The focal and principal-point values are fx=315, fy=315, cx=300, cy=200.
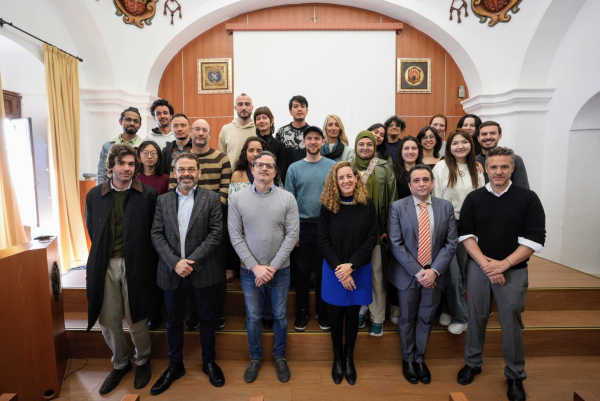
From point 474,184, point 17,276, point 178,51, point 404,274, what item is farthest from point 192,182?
point 178,51

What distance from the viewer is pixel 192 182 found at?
2.27 meters


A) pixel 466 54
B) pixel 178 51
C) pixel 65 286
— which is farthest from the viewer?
pixel 178 51

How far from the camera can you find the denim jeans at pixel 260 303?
2389 millimetres

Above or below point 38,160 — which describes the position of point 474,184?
below

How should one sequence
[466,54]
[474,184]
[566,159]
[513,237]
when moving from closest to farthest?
[513,237] → [474,184] → [566,159] → [466,54]

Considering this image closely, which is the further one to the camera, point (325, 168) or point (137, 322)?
point (325, 168)

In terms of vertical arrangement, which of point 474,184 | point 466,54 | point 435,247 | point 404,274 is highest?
point 466,54

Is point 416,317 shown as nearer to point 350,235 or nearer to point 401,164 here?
point 350,235

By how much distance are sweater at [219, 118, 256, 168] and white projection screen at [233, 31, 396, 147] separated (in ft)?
7.70

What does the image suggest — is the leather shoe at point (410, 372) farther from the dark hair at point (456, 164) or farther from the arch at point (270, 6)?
the arch at point (270, 6)

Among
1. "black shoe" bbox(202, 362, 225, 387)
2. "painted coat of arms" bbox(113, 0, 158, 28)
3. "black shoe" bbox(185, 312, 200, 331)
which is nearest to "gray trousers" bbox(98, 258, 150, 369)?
"black shoe" bbox(185, 312, 200, 331)

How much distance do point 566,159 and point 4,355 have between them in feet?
21.8

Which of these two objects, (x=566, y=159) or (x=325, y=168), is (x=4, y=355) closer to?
(x=325, y=168)

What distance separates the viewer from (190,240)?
2.27 meters
